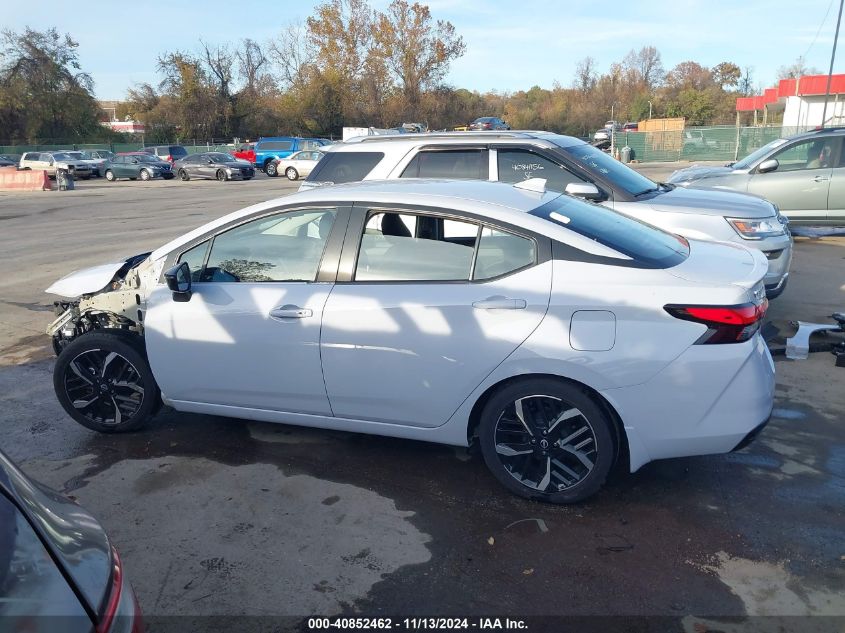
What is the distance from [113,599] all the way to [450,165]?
19.2 ft

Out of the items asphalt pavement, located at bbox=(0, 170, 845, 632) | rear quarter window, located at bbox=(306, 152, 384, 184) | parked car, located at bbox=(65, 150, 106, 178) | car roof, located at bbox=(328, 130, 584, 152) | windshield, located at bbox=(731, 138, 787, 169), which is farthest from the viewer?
parked car, located at bbox=(65, 150, 106, 178)

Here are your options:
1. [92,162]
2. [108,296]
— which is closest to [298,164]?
[92,162]

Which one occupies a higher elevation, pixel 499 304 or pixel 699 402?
pixel 499 304

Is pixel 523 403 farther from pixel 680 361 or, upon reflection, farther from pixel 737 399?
pixel 737 399

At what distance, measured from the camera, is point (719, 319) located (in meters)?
3.44

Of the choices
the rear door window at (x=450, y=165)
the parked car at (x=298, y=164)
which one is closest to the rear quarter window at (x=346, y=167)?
the rear door window at (x=450, y=165)

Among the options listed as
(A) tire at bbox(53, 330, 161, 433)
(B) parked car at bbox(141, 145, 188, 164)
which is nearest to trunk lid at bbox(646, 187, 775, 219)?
(A) tire at bbox(53, 330, 161, 433)

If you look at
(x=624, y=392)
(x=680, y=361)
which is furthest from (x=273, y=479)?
(x=680, y=361)

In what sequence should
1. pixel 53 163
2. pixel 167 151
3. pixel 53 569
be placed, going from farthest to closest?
1. pixel 167 151
2. pixel 53 163
3. pixel 53 569

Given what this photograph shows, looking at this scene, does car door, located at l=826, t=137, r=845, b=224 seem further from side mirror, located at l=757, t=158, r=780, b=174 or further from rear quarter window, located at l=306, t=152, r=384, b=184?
rear quarter window, located at l=306, t=152, r=384, b=184

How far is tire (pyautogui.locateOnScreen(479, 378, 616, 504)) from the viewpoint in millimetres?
3592

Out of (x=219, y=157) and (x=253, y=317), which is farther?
(x=219, y=157)

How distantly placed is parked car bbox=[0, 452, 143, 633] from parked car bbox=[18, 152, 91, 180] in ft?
134

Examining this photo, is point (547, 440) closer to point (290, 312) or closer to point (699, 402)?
point (699, 402)
